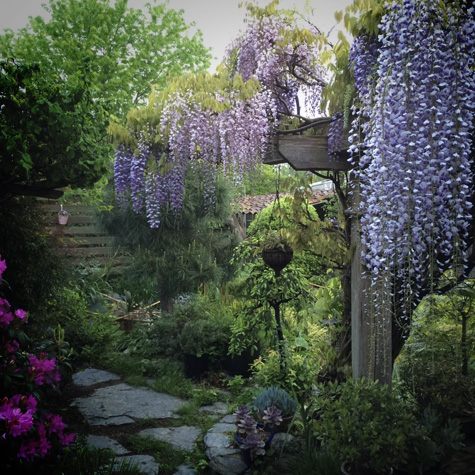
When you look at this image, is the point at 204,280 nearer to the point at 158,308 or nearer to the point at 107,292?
the point at 158,308

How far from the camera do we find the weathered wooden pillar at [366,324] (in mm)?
2881

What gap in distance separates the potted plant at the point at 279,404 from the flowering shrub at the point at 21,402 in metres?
1.25

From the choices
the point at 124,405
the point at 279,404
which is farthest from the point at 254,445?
the point at 124,405

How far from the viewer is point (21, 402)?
2699 millimetres

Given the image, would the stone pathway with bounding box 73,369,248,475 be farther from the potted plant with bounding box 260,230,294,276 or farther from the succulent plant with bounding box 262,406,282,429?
the potted plant with bounding box 260,230,294,276

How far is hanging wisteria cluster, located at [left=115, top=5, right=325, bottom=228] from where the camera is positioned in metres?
3.09

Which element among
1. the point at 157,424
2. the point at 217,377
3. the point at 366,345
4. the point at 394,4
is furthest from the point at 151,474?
the point at 394,4

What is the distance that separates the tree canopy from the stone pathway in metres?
1.85

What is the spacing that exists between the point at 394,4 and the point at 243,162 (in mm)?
1270

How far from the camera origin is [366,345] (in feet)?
9.80

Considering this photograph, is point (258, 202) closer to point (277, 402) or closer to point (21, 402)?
point (277, 402)

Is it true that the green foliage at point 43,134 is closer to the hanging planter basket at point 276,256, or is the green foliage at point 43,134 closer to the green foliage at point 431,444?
the hanging planter basket at point 276,256

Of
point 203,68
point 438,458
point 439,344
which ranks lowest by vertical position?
Result: point 438,458

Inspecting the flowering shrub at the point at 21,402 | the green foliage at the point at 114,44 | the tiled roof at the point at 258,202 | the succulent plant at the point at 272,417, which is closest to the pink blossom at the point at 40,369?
the flowering shrub at the point at 21,402
